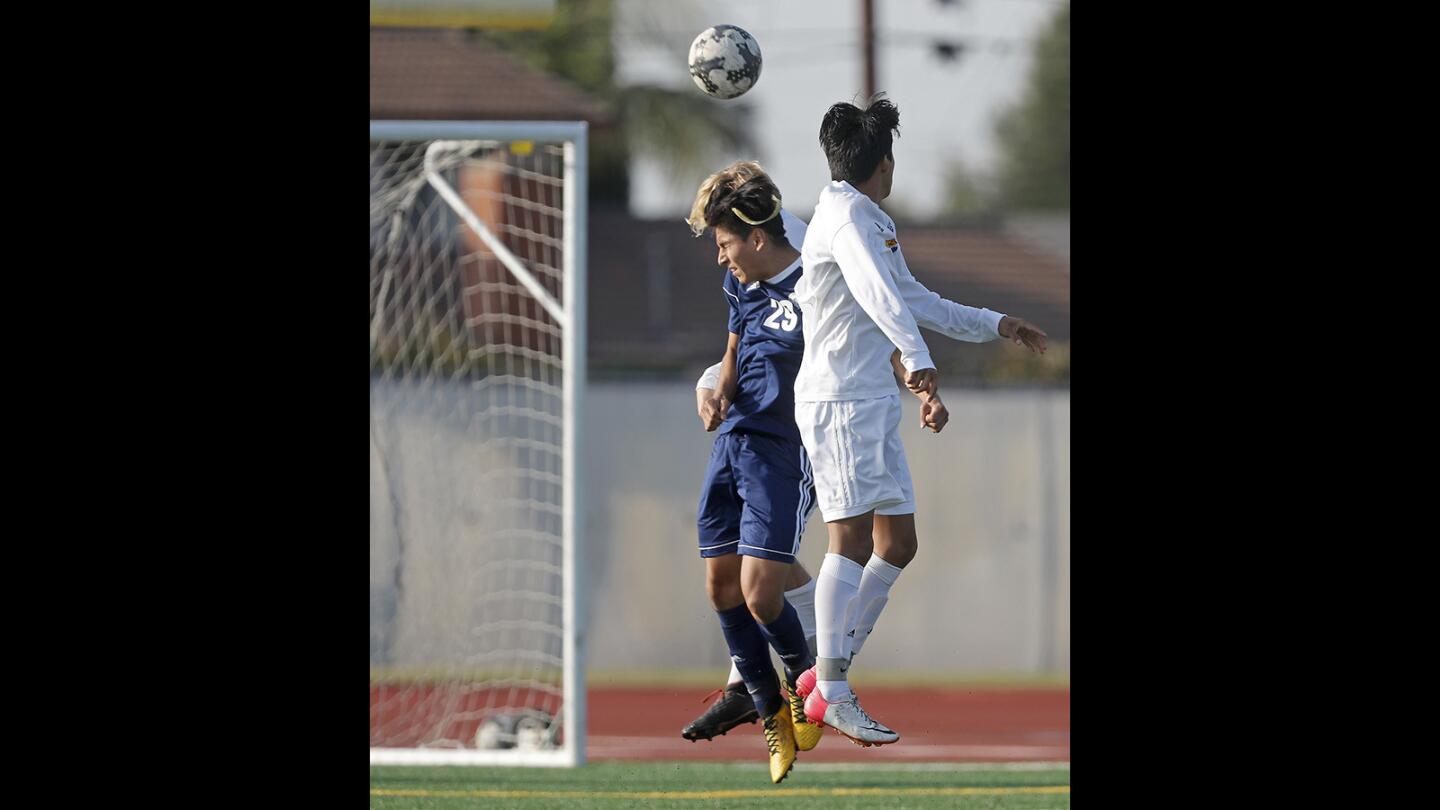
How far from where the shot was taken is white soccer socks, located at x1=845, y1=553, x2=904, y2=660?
18.4 feet

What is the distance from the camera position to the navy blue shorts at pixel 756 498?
18.4 ft

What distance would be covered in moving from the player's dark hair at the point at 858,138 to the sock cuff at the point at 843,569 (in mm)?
1226

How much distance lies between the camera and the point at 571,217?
37.0 feet

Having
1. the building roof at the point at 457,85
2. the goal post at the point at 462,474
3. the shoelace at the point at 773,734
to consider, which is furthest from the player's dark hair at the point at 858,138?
the building roof at the point at 457,85

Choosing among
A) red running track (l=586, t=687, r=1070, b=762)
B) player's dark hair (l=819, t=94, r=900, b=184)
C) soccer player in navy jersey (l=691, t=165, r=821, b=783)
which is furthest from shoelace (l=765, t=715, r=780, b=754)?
red running track (l=586, t=687, r=1070, b=762)

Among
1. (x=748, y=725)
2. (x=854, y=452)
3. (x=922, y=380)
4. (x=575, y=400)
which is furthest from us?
(x=748, y=725)

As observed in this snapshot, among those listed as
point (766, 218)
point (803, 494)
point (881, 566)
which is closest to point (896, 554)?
point (881, 566)

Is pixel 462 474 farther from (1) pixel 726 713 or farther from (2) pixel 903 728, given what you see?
(1) pixel 726 713

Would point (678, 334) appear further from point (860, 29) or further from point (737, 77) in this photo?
point (737, 77)

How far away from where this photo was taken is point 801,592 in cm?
584

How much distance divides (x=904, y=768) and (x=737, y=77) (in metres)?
7.59

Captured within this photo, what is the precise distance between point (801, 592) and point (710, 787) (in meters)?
4.58
